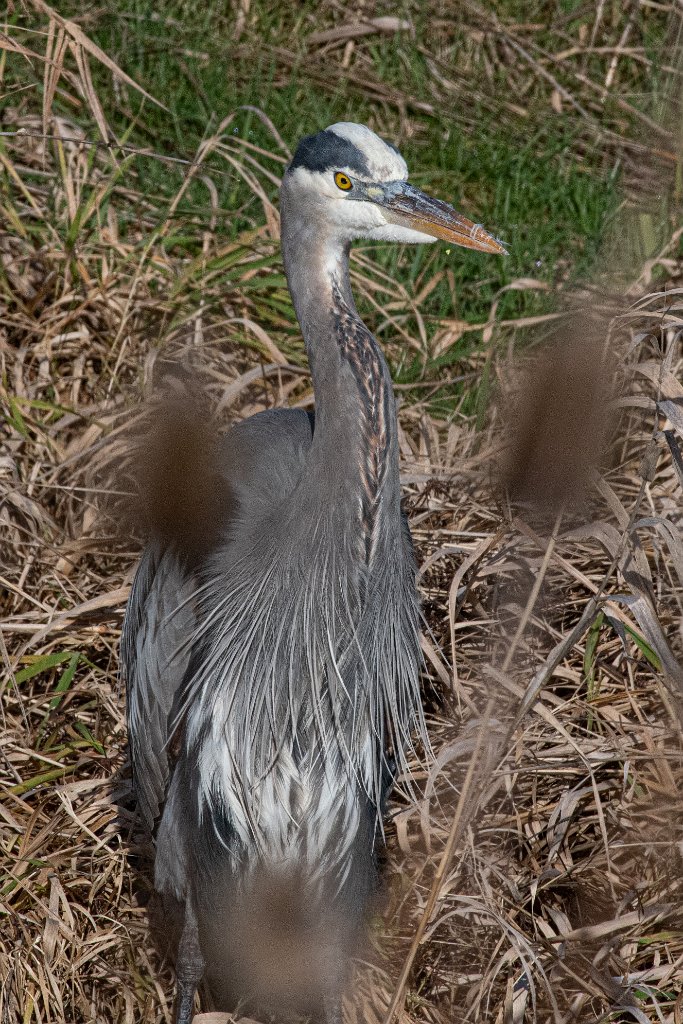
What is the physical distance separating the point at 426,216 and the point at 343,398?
→ 35 centimetres

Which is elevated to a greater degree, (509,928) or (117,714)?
(509,928)

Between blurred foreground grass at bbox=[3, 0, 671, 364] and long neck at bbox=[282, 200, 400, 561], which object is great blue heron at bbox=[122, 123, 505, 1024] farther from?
blurred foreground grass at bbox=[3, 0, 671, 364]

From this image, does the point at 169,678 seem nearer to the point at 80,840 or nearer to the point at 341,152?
the point at 80,840

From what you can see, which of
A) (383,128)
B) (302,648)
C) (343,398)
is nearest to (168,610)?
(302,648)

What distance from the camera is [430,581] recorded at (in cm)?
301

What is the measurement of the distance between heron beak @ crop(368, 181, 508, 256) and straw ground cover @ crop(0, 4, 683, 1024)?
34cm

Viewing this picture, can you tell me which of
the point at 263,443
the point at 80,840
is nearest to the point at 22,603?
the point at 80,840

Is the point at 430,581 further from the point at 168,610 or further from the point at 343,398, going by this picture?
the point at 343,398

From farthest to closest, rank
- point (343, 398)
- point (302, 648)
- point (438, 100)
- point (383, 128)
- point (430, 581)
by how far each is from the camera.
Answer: point (438, 100) → point (383, 128) → point (430, 581) → point (302, 648) → point (343, 398)

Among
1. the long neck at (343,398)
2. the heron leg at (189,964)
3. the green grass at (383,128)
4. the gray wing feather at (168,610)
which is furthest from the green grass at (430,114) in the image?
the heron leg at (189,964)

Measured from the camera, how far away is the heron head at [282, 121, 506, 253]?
85.4 inches

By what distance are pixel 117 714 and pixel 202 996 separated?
0.63 m

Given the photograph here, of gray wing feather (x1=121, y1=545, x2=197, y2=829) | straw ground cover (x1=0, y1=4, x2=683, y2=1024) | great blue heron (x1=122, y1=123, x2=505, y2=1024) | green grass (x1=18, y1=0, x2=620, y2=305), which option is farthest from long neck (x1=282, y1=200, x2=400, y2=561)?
green grass (x1=18, y1=0, x2=620, y2=305)

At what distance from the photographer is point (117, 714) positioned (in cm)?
293
